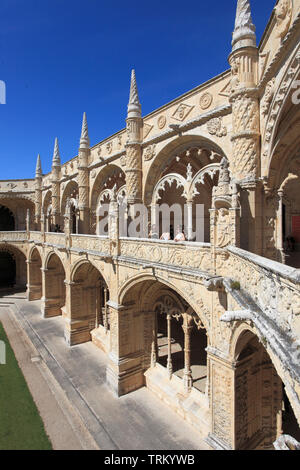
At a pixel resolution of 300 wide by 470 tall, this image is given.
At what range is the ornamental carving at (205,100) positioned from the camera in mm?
9069

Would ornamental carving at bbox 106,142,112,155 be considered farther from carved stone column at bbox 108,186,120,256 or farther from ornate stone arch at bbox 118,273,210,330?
ornate stone arch at bbox 118,273,210,330

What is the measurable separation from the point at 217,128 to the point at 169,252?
4625 mm

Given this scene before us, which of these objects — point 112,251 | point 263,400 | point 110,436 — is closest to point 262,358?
point 263,400

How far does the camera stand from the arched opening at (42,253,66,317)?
1942cm

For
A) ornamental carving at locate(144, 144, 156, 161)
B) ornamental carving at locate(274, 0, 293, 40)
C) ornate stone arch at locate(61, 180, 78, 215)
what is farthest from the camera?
ornate stone arch at locate(61, 180, 78, 215)

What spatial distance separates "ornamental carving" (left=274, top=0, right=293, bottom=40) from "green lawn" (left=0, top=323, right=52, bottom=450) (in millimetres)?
13051

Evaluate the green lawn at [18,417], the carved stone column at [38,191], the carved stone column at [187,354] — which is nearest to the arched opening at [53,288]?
the green lawn at [18,417]

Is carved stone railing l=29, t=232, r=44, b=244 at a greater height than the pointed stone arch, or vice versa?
carved stone railing l=29, t=232, r=44, b=244

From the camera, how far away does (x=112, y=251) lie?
1045cm

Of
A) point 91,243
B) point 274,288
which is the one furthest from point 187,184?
point 274,288

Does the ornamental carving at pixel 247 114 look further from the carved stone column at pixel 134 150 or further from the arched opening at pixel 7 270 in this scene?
the arched opening at pixel 7 270

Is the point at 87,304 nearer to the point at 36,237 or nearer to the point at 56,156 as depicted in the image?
the point at 36,237

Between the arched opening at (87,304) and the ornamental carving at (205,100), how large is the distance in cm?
988

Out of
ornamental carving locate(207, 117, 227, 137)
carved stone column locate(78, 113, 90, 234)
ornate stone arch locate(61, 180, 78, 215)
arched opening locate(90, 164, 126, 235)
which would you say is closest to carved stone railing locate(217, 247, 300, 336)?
ornamental carving locate(207, 117, 227, 137)
